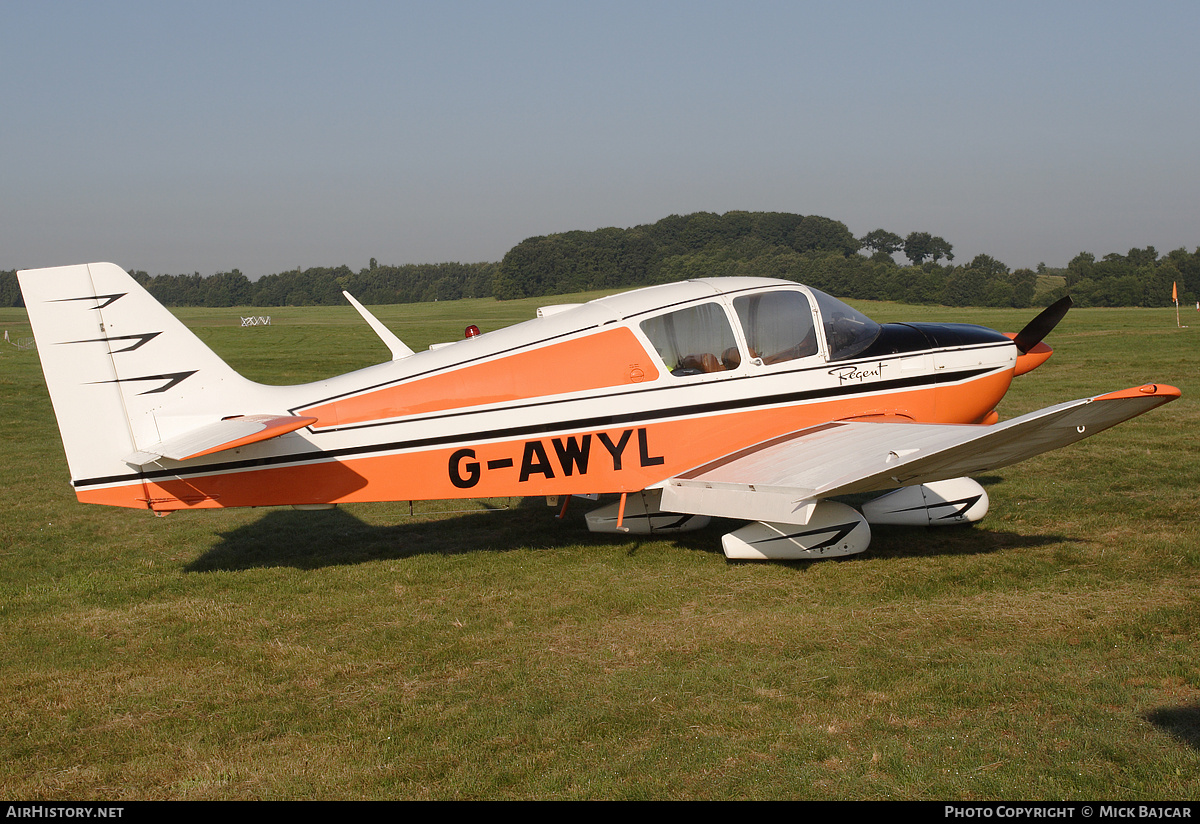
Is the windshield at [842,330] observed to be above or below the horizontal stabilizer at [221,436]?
below

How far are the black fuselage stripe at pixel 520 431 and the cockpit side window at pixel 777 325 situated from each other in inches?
14.2

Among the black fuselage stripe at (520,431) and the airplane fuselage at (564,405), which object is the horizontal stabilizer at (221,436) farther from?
the black fuselage stripe at (520,431)

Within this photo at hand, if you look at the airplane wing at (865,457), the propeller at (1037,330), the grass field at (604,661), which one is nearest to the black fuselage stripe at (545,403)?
the airplane wing at (865,457)

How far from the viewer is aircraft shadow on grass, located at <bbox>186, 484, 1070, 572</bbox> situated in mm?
7031

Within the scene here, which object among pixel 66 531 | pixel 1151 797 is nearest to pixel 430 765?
pixel 1151 797

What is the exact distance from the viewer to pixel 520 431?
256 inches

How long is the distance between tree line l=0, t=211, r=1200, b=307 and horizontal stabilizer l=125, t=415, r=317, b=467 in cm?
4502

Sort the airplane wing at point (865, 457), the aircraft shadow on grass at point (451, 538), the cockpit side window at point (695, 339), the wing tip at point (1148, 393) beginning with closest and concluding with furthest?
the wing tip at point (1148, 393) → the airplane wing at point (865, 457) → the cockpit side window at point (695, 339) → the aircraft shadow on grass at point (451, 538)

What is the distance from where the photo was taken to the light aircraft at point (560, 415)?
6.11 meters

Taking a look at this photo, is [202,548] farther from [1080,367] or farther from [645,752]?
[1080,367]

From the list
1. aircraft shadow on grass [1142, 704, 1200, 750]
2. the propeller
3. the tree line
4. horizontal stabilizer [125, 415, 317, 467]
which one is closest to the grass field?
aircraft shadow on grass [1142, 704, 1200, 750]

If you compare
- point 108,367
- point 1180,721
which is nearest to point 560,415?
point 108,367
